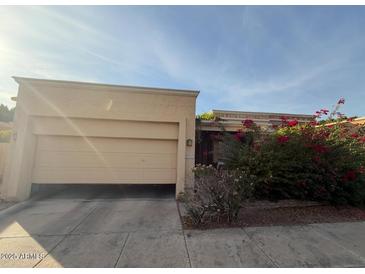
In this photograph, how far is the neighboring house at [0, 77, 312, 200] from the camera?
5727 mm

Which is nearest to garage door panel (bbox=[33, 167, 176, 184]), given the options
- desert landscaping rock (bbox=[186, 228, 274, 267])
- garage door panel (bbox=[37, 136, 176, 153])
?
garage door panel (bbox=[37, 136, 176, 153])

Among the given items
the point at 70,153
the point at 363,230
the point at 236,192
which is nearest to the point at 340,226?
the point at 363,230

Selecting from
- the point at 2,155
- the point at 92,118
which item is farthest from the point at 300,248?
the point at 2,155

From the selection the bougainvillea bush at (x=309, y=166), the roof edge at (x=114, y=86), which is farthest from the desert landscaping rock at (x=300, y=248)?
the roof edge at (x=114, y=86)

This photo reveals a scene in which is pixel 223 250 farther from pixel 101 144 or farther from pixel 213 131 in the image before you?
pixel 213 131

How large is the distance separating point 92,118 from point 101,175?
2.01m

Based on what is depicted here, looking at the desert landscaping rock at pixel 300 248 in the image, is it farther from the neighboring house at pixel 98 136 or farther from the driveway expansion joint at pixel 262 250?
the neighboring house at pixel 98 136

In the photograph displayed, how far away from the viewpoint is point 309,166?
4.88 m

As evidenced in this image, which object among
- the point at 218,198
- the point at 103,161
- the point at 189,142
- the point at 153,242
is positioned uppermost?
the point at 189,142

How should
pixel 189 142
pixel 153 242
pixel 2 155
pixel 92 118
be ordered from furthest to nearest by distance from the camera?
pixel 2 155 → pixel 189 142 → pixel 92 118 → pixel 153 242

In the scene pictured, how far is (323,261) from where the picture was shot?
261 centimetres

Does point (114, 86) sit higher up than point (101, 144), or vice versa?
point (114, 86)

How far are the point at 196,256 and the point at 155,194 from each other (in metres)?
4.22

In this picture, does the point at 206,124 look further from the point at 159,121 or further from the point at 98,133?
the point at 98,133
